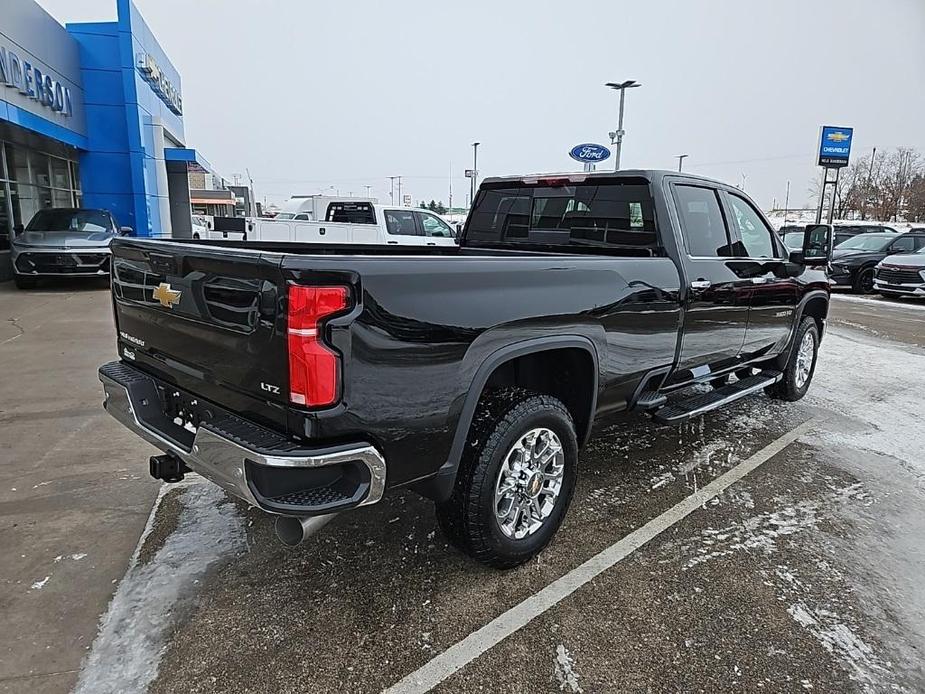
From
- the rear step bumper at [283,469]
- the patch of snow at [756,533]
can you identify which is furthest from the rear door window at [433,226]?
the rear step bumper at [283,469]

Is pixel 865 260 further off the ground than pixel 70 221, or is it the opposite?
pixel 70 221

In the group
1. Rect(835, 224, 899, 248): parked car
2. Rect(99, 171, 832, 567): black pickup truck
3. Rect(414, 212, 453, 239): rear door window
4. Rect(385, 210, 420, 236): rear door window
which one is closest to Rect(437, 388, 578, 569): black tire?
Rect(99, 171, 832, 567): black pickup truck

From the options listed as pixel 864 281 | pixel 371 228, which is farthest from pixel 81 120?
pixel 864 281

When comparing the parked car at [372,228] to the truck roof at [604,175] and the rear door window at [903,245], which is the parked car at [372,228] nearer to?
the truck roof at [604,175]

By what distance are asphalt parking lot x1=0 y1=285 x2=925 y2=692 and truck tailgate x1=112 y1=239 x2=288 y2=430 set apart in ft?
3.03

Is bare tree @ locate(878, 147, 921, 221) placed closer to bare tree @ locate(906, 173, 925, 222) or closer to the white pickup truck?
bare tree @ locate(906, 173, 925, 222)

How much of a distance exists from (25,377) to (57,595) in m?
4.27

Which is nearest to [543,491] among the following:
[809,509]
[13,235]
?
[809,509]

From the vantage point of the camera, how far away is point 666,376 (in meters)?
4.00

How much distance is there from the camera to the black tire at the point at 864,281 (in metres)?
16.4

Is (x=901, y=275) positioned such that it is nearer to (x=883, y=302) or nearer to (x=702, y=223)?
(x=883, y=302)

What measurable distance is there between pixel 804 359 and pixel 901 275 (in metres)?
11.2

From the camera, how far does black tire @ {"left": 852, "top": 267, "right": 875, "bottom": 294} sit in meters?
16.4

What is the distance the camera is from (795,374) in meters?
5.86
